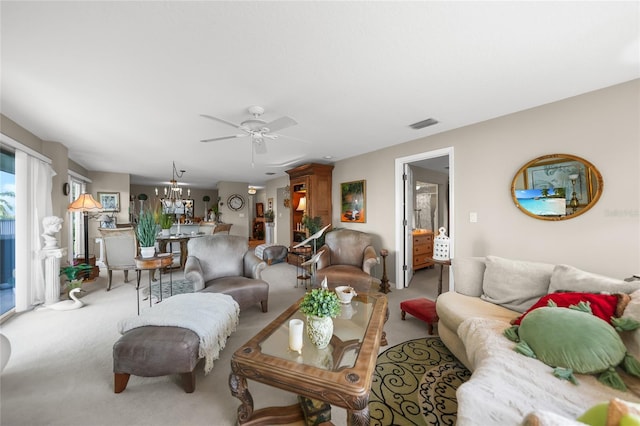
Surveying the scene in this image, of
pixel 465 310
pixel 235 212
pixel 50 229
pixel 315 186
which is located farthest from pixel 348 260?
pixel 235 212

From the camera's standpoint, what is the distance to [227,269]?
3279mm

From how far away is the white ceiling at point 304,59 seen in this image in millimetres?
1368

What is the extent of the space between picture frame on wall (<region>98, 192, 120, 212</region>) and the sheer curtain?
11.5 ft

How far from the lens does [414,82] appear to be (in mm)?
2092

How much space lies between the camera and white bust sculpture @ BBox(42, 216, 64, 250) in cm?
328

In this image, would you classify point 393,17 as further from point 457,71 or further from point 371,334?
point 371,334

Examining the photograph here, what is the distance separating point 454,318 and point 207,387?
206cm

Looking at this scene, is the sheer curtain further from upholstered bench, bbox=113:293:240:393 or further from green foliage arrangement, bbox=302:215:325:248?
green foliage arrangement, bbox=302:215:325:248

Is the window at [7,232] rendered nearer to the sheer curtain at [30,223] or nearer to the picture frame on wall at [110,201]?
the sheer curtain at [30,223]

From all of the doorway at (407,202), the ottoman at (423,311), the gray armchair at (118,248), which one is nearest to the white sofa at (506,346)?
the ottoman at (423,311)

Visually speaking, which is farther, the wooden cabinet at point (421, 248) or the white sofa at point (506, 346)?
the wooden cabinet at point (421, 248)

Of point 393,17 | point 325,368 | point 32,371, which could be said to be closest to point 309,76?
point 393,17

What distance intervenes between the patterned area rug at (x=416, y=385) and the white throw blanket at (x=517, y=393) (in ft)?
1.56

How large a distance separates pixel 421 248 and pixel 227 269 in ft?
13.2
